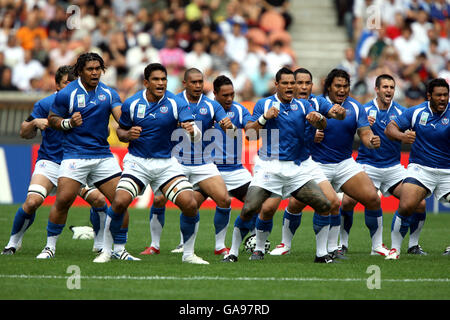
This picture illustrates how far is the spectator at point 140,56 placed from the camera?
2275 cm

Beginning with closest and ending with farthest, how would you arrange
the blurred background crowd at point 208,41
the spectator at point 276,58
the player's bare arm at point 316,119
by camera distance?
the player's bare arm at point 316,119, the blurred background crowd at point 208,41, the spectator at point 276,58

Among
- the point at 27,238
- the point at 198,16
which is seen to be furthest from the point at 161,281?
the point at 198,16

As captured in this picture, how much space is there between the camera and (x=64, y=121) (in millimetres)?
11133

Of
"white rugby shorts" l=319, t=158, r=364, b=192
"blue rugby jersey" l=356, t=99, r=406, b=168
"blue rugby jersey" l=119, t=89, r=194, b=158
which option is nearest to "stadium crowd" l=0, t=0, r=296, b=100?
"blue rugby jersey" l=356, t=99, r=406, b=168

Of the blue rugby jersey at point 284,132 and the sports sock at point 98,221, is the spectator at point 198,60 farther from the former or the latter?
the blue rugby jersey at point 284,132

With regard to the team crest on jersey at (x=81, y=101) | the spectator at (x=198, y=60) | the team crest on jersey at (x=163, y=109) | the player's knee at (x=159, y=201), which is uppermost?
the spectator at (x=198, y=60)

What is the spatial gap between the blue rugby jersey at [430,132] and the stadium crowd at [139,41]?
9.78m

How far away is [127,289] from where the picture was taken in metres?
9.02

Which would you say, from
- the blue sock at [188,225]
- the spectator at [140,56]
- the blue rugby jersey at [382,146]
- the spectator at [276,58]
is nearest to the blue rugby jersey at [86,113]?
the blue sock at [188,225]

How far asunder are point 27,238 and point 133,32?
34.4 ft

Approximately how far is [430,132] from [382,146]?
1.14 meters

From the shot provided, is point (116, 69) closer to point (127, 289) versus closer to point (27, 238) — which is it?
point (27, 238)
